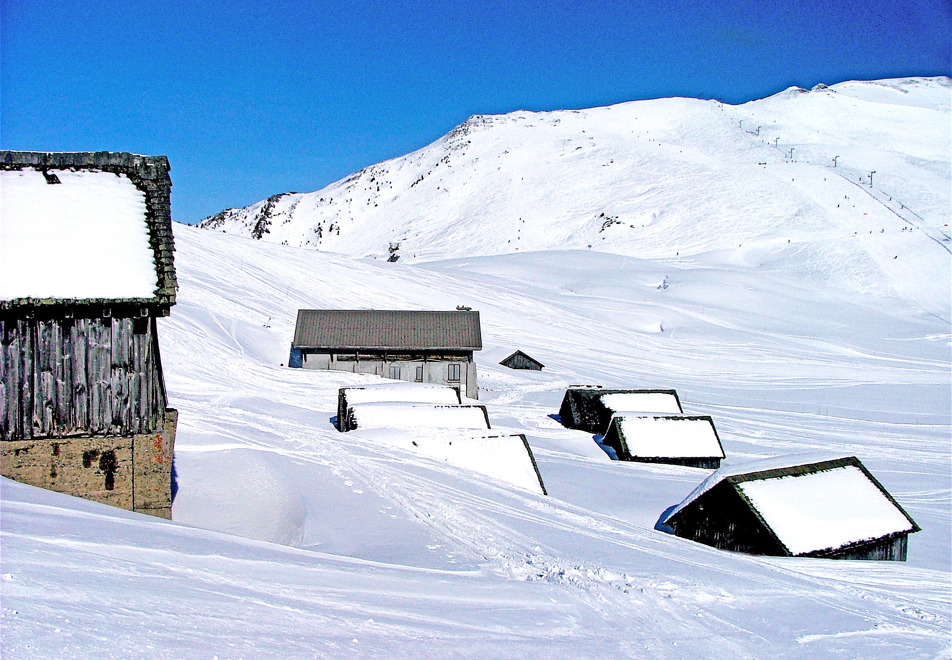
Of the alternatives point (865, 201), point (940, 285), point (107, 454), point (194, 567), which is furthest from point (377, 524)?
point (865, 201)

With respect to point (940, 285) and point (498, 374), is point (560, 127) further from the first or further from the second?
point (498, 374)

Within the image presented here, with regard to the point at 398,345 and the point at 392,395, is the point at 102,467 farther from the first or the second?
the point at 398,345

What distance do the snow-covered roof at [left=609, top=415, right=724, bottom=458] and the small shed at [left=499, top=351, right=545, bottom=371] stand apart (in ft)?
62.6

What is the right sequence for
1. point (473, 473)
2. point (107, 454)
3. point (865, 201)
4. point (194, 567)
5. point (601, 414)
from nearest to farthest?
point (194, 567) → point (107, 454) → point (473, 473) → point (601, 414) → point (865, 201)

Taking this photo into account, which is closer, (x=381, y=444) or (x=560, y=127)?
(x=381, y=444)

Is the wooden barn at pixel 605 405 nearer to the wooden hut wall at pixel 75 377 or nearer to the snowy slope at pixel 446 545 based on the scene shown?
the snowy slope at pixel 446 545

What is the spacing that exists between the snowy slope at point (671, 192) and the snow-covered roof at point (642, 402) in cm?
4904

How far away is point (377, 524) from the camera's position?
12.2 meters

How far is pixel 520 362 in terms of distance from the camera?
44969 mm

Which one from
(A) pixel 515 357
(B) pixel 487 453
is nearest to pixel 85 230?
(B) pixel 487 453

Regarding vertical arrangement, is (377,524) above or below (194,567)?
below

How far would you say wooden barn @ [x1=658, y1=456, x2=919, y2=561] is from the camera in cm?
1515

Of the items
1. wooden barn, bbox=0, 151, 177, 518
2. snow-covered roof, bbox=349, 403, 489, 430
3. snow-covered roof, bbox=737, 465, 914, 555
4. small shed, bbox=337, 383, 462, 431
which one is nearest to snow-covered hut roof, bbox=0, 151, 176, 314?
wooden barn, bbox=0, 151, 177, 518

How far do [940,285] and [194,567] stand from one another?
79.1 meters
